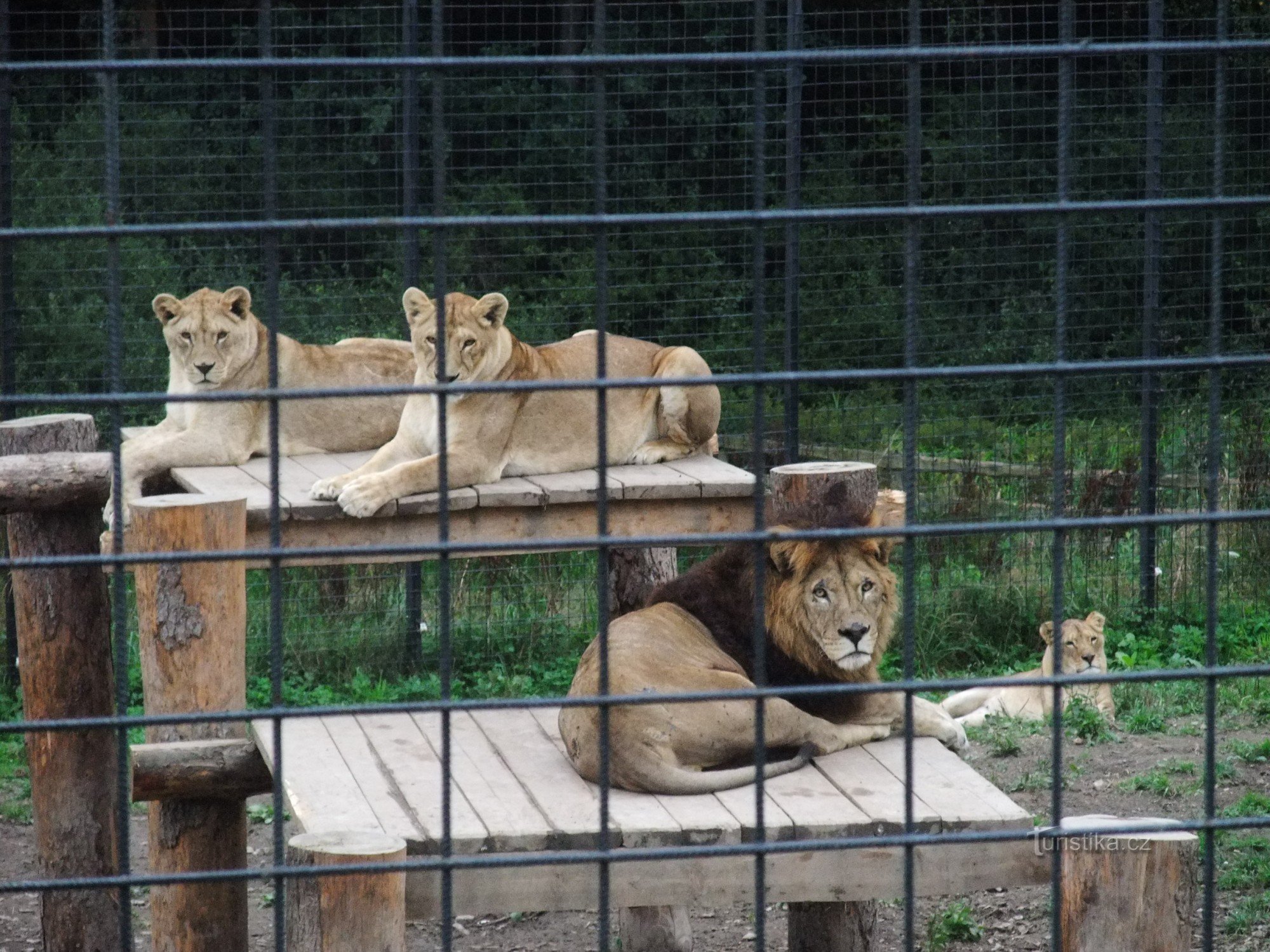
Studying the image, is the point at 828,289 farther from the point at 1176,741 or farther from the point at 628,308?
the point at 1176,741

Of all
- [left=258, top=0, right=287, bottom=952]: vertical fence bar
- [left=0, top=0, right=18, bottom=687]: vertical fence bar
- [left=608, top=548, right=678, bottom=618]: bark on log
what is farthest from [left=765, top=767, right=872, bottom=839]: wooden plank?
[left=0, top=0, right=18, bottom=687]: vertical fence bar

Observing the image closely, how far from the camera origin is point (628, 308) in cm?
928

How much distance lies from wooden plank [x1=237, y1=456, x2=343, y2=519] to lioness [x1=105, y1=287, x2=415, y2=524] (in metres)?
0.13

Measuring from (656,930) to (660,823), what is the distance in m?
1.61

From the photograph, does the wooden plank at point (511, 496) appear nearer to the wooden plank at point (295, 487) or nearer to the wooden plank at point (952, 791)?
the wooden plank at point (295, 487)

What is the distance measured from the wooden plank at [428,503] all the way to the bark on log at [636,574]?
98cm

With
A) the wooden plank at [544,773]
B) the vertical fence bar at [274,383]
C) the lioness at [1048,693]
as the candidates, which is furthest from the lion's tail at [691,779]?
the lioness at [1048,693]

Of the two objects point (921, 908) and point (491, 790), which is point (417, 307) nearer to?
point (491, 790)

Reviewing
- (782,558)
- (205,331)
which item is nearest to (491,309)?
(205,331)

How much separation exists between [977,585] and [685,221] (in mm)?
5854

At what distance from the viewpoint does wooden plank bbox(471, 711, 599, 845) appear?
360 centimetres

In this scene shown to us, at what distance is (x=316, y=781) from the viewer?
3857 millimetres

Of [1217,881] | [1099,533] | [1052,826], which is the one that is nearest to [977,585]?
[1099,533]

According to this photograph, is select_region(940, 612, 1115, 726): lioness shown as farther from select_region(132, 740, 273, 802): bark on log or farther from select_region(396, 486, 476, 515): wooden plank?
select_region(132, 740, 273, 802): bark on log
